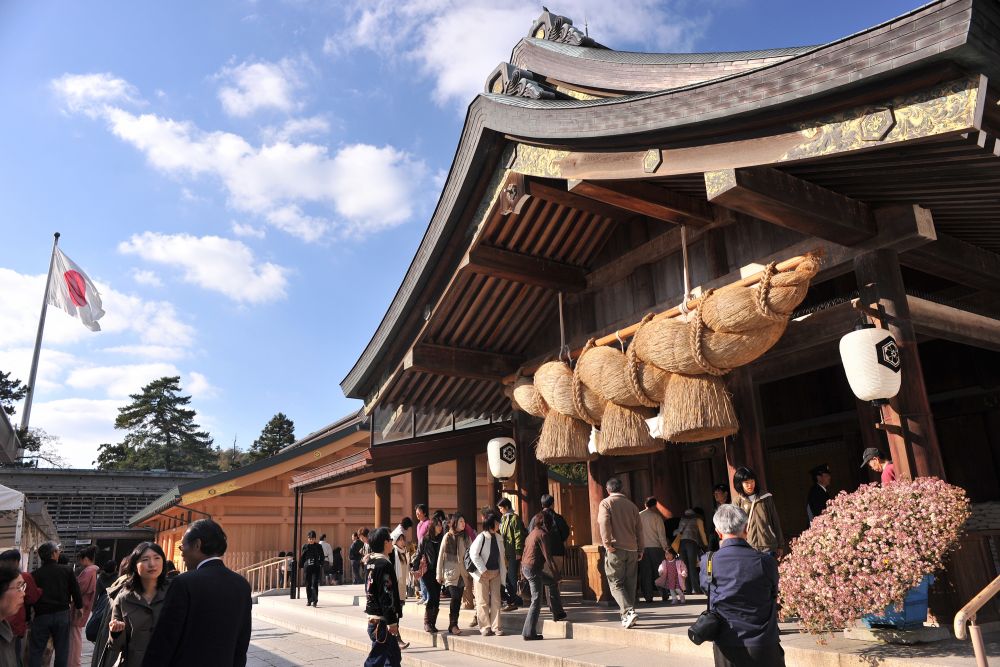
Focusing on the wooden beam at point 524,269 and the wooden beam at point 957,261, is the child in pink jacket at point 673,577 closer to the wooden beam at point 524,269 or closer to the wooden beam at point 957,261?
the wooden beam at point 524,269

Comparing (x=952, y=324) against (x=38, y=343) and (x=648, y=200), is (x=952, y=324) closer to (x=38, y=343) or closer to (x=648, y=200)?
(x=648, y=200)

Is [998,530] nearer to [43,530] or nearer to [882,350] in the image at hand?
[882,350]

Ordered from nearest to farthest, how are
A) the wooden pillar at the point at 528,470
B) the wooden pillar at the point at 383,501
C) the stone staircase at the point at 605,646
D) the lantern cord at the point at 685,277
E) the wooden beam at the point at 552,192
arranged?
1. the stone staircase at the point at 605,646
2. the lantern cord at the point at 685,277
3. the wooden beam at the point at 552,192
4. the wooden pillar at the point at 528,470
5. the wooden pillar at the point at 383,501

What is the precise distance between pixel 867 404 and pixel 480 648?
5.48 meters

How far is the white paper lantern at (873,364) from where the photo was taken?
542 cm

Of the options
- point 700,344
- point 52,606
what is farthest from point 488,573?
point 52,606

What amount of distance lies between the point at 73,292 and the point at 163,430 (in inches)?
1241

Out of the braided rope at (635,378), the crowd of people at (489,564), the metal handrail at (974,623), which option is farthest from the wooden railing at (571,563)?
the metal handrail at (974,623)

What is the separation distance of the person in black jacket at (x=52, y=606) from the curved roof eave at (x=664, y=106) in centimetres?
491

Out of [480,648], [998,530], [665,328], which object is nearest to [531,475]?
[480,648]

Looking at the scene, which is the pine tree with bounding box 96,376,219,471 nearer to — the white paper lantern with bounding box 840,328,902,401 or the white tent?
the white tent

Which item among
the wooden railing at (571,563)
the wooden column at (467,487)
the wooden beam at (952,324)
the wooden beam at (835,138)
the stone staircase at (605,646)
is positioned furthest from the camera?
the wooden railing at (571,563)

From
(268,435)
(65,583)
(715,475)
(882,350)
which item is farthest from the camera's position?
(268,435)

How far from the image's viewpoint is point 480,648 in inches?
290
